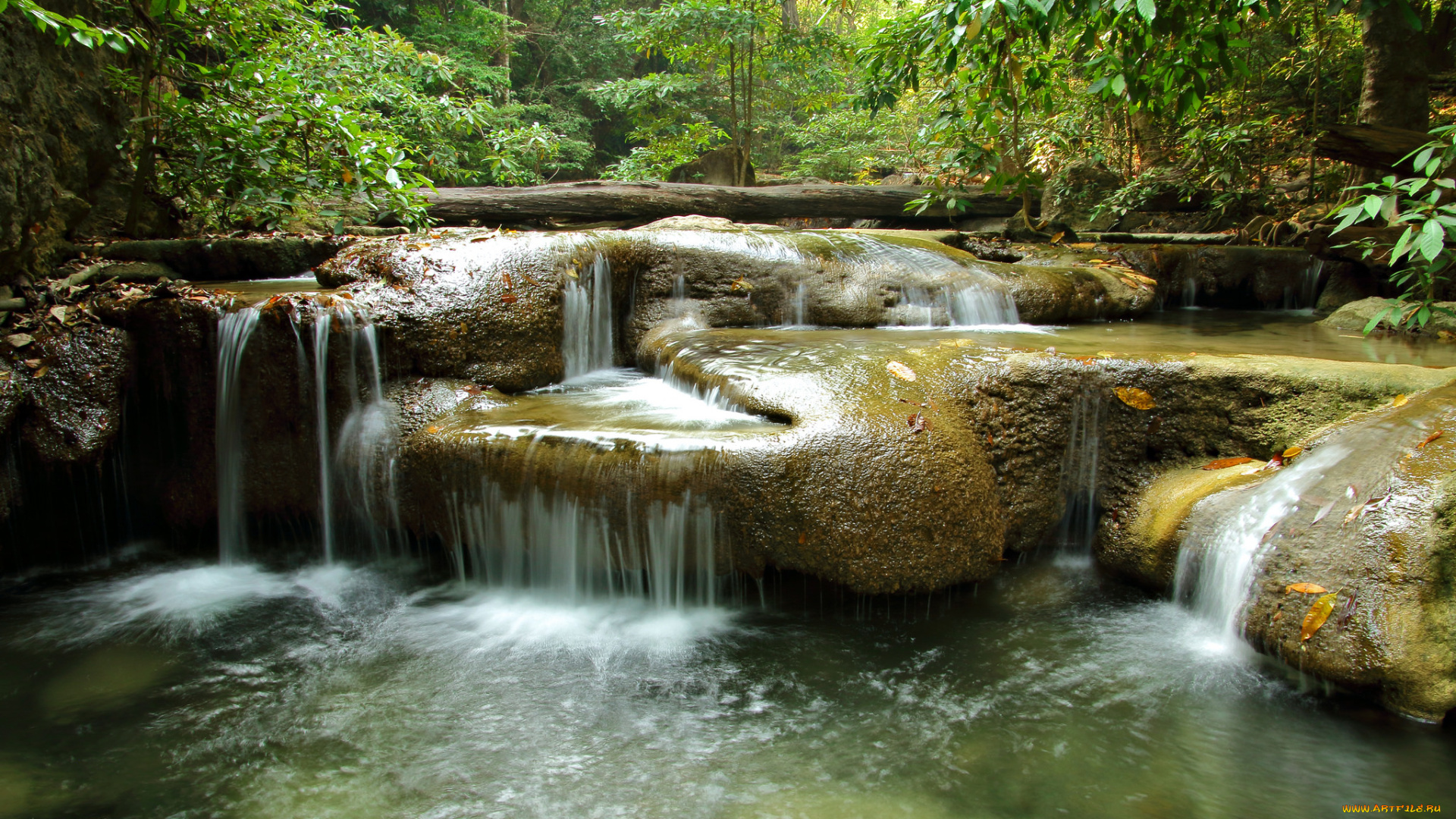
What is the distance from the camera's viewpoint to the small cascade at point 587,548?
10.4 ft

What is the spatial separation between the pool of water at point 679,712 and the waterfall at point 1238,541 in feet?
0.36

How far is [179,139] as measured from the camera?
569 centimetres

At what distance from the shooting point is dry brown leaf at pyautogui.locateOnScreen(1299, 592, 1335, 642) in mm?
2521

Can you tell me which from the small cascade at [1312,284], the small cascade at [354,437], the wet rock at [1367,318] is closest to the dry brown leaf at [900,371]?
the small cascade at [354,437]

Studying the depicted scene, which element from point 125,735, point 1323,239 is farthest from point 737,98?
point 125,735

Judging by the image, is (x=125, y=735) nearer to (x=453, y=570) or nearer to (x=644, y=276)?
(x=453, y=570)

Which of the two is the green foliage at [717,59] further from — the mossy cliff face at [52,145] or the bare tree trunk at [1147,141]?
the mossy cliff face at [52,145]

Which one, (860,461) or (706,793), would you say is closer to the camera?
(706,793)

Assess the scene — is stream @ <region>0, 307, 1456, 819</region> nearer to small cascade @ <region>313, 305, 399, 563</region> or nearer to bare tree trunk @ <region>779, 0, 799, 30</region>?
small cascade @ <region>313, 305, 399, 563</region>

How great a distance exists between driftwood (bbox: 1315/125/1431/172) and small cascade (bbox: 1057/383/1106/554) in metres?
3.64

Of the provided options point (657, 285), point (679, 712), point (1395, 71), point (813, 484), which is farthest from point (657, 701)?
point (1395, 71)

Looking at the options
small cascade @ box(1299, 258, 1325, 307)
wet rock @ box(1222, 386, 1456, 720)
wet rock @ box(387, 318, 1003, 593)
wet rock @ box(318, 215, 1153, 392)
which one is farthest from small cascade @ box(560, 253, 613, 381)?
small cascade @ box(1299, 258, 1325, 307)

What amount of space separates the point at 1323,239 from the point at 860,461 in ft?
20.3

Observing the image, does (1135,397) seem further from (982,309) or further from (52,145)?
(52,145)
